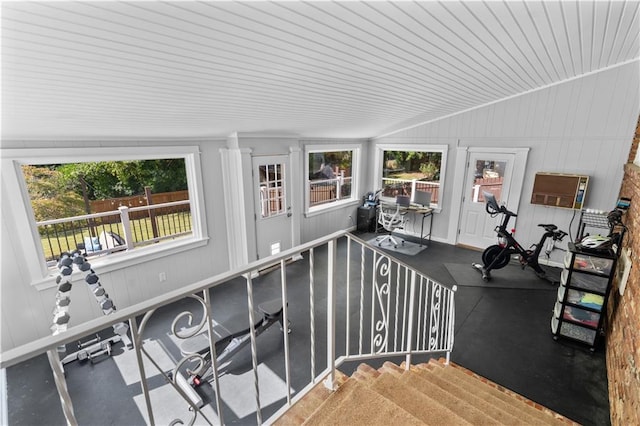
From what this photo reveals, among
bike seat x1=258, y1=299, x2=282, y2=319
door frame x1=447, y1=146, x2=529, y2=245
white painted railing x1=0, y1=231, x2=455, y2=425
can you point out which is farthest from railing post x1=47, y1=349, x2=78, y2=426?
door frame x1=447, y1=146, x2=529, y2=245

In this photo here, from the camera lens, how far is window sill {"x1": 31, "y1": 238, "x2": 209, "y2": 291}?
317 cm

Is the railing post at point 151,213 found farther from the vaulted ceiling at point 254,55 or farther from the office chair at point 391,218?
the office chair at point 391,218

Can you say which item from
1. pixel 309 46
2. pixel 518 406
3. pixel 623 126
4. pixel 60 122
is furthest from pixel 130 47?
pixel 623 126

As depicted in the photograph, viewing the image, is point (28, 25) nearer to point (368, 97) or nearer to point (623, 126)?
point (368, 97)

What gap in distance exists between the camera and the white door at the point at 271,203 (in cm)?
462

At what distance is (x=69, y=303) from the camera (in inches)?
121

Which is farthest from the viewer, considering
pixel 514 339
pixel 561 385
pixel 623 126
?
pixel 623 126

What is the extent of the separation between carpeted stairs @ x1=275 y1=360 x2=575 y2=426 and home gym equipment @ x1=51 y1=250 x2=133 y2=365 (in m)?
2.44

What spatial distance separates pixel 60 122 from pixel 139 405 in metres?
2.31

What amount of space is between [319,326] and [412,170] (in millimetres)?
4196

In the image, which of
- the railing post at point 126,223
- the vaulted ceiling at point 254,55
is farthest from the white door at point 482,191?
the railing post at point 126,223

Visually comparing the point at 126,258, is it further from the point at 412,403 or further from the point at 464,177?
the point at 464,177

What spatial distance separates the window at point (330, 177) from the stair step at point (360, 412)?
4.50 meters

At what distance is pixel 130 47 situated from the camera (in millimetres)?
1435
